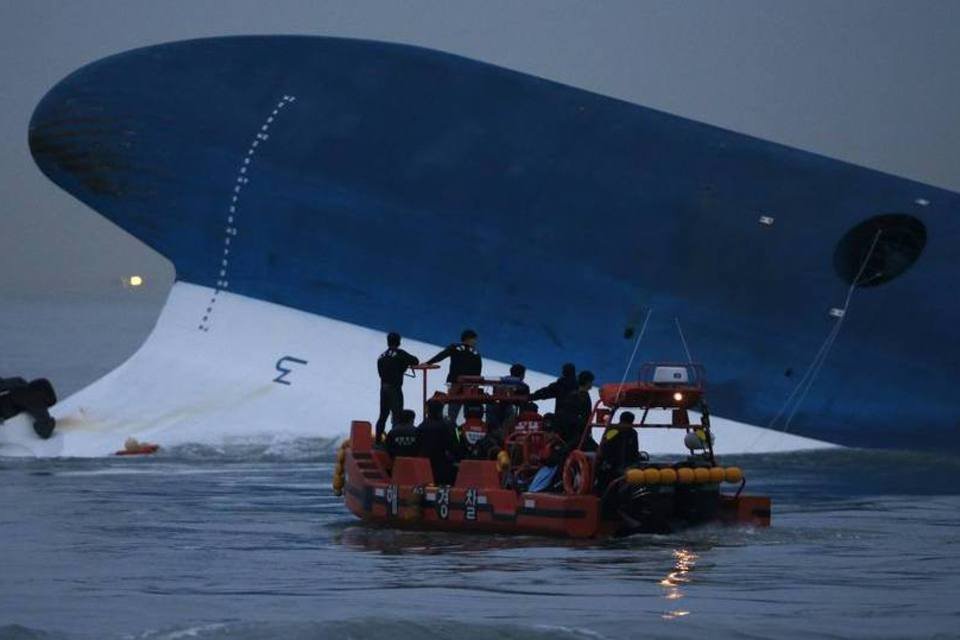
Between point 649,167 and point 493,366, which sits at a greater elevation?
point 649,167

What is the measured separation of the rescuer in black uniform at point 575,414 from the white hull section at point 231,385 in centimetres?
804

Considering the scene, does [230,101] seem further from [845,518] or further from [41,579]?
[41,579]

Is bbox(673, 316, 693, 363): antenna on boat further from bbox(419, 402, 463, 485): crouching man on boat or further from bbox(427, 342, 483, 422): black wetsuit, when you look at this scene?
bbox(419, 402, 463, 485): crouching man on boat

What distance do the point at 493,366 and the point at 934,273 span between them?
229 inches

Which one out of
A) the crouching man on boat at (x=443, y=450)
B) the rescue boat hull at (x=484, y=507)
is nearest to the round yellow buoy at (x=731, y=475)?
the rescue boat hull at (x=484, y=507)

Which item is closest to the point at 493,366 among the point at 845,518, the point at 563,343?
the point at 563,343

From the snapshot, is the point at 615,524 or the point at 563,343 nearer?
the point at 615,524

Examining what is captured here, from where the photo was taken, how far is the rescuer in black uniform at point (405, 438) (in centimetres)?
1870

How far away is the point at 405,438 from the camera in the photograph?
18.8m

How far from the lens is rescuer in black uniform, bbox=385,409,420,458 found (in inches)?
736

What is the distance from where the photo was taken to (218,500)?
21047 mm

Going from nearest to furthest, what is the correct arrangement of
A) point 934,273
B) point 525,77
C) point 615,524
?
point 615,524 → point 934,273 → point 525,77

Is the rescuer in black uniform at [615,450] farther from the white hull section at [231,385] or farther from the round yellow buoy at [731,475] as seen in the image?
the white hull section at [231,385]

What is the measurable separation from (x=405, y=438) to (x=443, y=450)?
0.51 m
